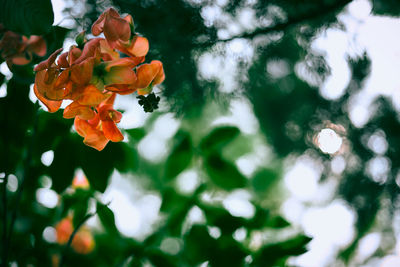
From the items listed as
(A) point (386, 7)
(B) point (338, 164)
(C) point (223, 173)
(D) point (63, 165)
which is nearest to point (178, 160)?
(C) point (223, 173)

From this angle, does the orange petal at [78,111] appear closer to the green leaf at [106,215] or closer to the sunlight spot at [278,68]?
the green leaf at [106,215]

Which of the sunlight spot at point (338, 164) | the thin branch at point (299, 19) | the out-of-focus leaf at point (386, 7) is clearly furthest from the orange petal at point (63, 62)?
the sunlight spot at point (338, 164)

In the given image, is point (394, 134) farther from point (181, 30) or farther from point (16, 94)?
point (16, 94)

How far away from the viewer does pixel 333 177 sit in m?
0.97

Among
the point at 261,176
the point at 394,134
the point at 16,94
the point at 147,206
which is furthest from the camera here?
the point at 147,206

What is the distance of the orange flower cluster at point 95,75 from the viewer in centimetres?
34

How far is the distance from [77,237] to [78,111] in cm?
72

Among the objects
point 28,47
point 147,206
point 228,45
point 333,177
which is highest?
point 333,177

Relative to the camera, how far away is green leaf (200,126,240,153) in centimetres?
60

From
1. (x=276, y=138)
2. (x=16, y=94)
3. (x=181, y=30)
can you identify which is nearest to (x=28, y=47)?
(x=16, y=94)

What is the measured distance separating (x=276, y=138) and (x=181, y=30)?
53 cm

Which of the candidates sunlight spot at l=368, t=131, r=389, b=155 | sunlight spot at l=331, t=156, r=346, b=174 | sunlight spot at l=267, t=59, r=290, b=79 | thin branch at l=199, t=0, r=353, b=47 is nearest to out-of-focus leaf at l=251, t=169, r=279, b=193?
sunlight spot at l=331, t=156, r=346, b=174

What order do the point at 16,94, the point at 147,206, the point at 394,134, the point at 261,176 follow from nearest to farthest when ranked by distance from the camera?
the point at 16,94 < the point at 394,134 < the point at 261,176 < the point at 147,206

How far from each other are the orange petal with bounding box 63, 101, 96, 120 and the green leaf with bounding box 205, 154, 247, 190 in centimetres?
30
